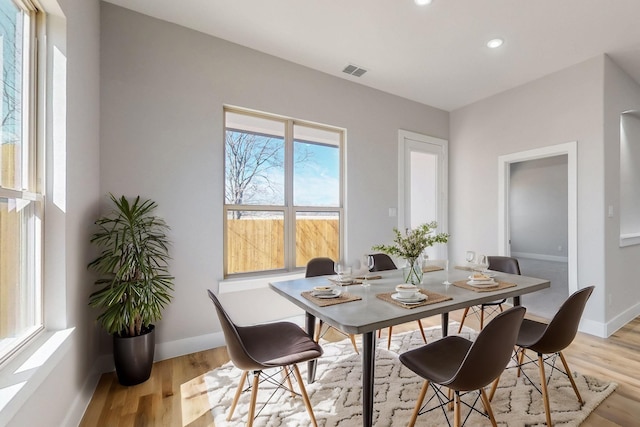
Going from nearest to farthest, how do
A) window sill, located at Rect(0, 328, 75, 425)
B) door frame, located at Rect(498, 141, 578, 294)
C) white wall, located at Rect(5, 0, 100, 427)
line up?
window sill, located at Rect(0, 328, 75, 425)
white wall, located at Rect(5, 0, 100, 427)
door frame, located at Rect(498, 141, 578, 294)

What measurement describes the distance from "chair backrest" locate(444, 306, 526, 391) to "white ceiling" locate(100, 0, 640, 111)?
7.72 feet

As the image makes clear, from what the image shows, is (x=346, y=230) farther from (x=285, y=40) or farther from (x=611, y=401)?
(x=611, y=401)

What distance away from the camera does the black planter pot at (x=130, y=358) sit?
212 centimetres

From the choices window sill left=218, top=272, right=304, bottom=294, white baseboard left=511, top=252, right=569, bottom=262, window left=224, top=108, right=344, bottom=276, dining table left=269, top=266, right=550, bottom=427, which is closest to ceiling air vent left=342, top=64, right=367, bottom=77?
window left=224, top=108, right=344, bottom=276

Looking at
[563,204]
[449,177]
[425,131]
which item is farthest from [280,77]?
[563,204]

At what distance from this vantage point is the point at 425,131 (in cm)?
440

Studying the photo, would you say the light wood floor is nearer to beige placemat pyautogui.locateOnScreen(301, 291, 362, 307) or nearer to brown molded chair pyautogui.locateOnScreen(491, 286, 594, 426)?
brown molded chair pyautogui.locateOnScreen(491, 286, 594, 426)

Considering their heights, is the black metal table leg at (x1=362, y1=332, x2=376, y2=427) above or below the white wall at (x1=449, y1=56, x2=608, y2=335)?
below

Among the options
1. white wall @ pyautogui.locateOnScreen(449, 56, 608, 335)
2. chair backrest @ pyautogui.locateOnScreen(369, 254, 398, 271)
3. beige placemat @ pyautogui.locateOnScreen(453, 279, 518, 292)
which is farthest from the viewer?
white wall @ pyautogui.locateOnScreen(449, 56, 608, 335)

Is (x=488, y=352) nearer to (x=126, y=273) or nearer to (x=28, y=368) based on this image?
(x=28, y=368)

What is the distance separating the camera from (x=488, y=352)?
1.29m

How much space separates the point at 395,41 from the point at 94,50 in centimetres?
255

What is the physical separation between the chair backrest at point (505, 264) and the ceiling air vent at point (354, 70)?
2.51 meters

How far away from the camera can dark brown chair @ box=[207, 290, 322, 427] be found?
4.84ft
